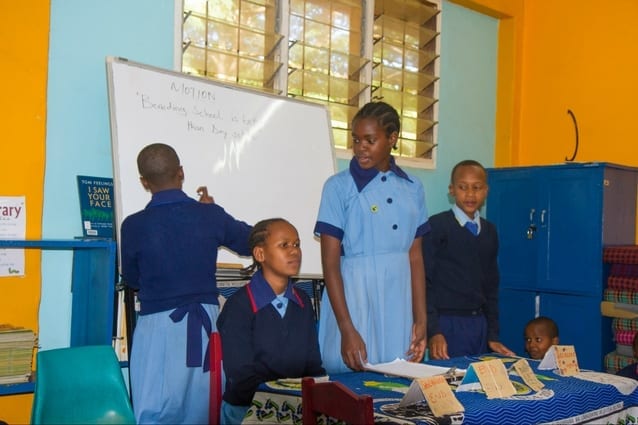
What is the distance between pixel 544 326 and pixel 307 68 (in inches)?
76.2

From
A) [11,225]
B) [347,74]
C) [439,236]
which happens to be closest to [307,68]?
[347,74]

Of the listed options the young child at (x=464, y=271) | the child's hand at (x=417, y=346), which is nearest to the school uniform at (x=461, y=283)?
the young child at (x=464, y=271)

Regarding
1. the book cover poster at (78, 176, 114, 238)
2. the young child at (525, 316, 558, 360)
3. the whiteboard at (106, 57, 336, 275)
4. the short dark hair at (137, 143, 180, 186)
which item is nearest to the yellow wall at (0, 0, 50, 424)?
the book cover poster at (78, 176, 114, 238)

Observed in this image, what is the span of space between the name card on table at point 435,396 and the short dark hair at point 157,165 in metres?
1.42

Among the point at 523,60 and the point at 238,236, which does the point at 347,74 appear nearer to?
the point at 523,60

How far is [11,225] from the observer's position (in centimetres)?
301

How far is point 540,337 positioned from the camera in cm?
345

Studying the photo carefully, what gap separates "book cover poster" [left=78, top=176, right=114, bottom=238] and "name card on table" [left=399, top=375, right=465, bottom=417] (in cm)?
190

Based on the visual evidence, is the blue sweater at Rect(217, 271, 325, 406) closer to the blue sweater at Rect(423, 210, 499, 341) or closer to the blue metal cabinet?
the blue sweater at Rect(423, 210, 499, 341)

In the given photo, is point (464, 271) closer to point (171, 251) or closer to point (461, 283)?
point (461, 283)

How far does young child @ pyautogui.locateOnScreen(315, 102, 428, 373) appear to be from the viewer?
245 centimetres

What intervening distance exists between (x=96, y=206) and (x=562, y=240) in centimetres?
272

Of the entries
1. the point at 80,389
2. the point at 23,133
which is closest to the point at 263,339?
the point at 80,389

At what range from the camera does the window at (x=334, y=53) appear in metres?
3.77
